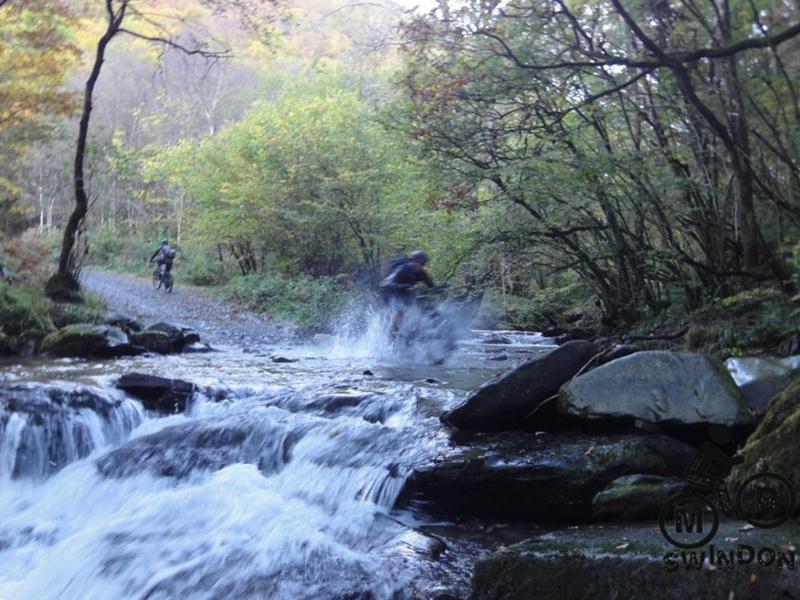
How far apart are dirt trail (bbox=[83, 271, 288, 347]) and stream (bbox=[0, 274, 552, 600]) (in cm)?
636

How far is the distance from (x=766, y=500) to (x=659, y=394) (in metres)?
2.02

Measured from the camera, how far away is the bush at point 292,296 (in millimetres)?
19234

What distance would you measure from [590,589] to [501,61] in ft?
24.4

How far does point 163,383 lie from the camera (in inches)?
317

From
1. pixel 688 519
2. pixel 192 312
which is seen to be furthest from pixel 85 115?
pixel 688 519

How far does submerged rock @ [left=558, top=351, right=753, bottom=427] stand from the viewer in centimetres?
520

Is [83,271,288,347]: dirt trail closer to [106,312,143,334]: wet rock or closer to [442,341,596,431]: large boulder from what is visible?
[106,312,143,334]: wet rock

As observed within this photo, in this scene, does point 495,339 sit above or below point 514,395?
below

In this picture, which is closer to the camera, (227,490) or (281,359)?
(227,490)

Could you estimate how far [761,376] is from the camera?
569 cm

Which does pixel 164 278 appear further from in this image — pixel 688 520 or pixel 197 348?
pixel 688 520

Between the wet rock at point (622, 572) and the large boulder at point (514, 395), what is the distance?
2.39 metres

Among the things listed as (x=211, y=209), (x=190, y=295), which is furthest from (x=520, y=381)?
(x=211, y=209)

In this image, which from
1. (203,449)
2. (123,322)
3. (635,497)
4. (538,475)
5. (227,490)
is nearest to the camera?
(635,497)
